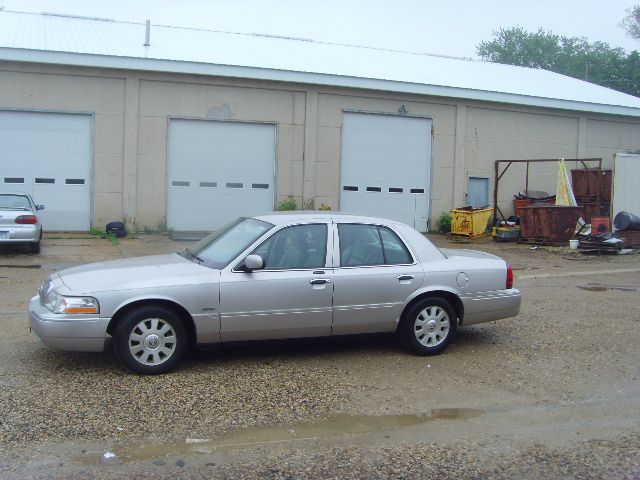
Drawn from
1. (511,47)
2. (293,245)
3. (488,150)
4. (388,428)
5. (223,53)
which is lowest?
(388,428)

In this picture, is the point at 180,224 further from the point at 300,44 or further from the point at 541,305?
the point at 541,305

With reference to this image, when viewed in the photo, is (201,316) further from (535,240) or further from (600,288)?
(535,240)

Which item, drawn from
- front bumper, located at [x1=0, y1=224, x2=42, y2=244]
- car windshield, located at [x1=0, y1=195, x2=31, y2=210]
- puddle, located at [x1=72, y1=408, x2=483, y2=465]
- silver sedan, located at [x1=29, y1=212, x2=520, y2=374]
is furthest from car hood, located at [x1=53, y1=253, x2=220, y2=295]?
car windshield, located at [x1=0, y1=195, x2=31, y2=210]

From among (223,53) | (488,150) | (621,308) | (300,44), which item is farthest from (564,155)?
(621,308)

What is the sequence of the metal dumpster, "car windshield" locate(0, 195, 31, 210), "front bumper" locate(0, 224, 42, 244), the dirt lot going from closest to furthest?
the dirt lot → "front bumper" locate(0, 224, 42, 244) → "car windshield" locate(0, 195, 31, 210) → the metal dumpster

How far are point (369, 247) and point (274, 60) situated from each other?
1572 cm

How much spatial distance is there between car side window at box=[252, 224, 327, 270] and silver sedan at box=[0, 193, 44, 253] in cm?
938

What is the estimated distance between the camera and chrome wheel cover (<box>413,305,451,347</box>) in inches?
287

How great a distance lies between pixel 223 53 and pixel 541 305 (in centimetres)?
1428

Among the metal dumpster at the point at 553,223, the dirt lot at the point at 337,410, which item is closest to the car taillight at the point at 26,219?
the dirt lot at the point at 337,410

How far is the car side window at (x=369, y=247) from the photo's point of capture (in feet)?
23.4

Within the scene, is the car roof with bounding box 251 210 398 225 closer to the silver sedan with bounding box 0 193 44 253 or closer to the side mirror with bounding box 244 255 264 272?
the side mirror with bounding box 244 255 264 272

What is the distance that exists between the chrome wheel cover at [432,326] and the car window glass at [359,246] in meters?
0.72

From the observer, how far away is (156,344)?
6320mm
